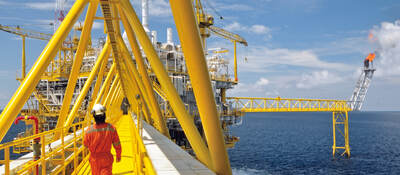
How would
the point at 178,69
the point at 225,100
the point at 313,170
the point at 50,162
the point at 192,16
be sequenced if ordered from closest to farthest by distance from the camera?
the point at 192,16 < the point at 50,162 < the point at 178,69 < the point at 313,170 < the point at 225,100

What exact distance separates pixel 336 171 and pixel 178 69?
2569 centimetres

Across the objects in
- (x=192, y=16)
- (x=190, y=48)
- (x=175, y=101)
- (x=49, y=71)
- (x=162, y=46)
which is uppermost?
(x=162, y=46)

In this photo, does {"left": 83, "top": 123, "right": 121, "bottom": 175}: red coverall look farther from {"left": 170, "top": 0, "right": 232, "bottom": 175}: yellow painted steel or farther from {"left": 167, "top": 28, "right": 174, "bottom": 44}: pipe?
{"left": 167, "top": 28, "right": 174, "bottom": 44}: pipe

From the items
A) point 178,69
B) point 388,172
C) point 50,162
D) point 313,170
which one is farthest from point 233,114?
point 50,162

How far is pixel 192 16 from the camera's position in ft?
12.9

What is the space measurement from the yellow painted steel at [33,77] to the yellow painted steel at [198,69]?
4.43 metres

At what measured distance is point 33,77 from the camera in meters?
6.86

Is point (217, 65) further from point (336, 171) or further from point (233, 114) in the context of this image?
point (336, 171)

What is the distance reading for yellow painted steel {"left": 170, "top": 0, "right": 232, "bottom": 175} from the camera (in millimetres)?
3908

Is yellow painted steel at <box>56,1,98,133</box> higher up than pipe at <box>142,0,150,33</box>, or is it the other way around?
pipe at <box>142,0,150,33</box>

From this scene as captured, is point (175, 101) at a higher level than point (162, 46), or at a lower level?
lower

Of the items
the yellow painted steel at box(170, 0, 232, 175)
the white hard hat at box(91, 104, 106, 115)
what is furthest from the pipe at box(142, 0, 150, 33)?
the yellow painted steel at box(170, 0, 232, 175)

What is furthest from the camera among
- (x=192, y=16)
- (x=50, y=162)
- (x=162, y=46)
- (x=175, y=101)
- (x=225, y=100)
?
(x=225, y=100)

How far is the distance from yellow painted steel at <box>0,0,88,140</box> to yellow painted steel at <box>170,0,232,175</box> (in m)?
4.43
